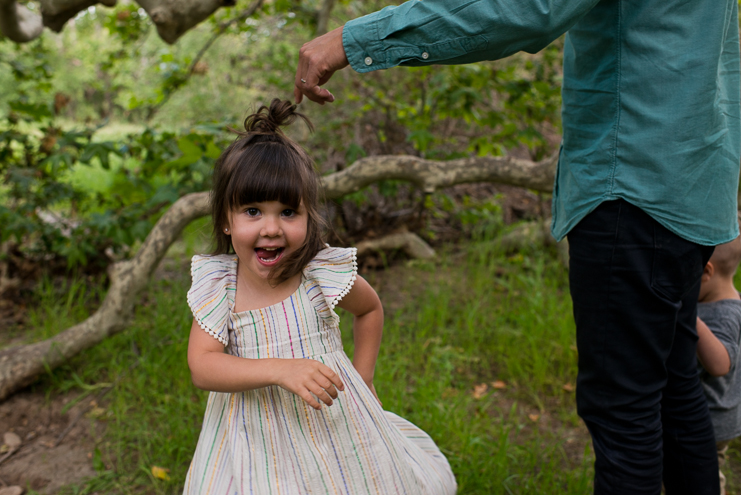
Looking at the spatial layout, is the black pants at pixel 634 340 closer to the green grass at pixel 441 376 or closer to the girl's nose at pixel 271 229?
the green grass at pixel 441 376

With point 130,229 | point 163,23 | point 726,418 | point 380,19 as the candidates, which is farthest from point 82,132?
point 726,418

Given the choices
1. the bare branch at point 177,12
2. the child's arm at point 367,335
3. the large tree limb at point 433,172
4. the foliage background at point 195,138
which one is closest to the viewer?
the child's arm at point 367,335

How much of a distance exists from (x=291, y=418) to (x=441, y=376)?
4.71ft

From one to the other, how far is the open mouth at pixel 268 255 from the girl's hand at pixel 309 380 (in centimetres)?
27

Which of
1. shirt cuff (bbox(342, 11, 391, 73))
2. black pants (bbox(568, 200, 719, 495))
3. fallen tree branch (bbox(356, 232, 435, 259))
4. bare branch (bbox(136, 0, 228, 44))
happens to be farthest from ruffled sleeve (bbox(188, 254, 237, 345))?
fallen tree branch (bbox(356, 232, 435, 259))

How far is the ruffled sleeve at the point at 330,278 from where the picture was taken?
54.9 inches

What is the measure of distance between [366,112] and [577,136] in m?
3.10

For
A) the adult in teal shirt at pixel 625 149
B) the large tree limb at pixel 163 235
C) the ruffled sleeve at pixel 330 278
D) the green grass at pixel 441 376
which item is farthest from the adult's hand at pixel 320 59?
the large tree limb at pixel 163 235

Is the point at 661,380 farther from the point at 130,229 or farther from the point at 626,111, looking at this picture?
the point at 130,229

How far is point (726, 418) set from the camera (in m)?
1.80

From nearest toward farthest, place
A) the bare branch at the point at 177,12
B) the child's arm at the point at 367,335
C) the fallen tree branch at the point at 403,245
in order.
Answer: the child's arm at the point at 367,335
the bare branch at the point at 177,12
the fallen tree branch at the point at 403,245

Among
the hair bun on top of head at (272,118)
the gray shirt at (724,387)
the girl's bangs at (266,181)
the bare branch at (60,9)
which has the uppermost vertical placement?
the bare branch at (60,9)

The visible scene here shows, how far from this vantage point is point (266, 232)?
1.31 m

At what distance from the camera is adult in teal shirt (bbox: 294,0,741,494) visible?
3.83 feet
